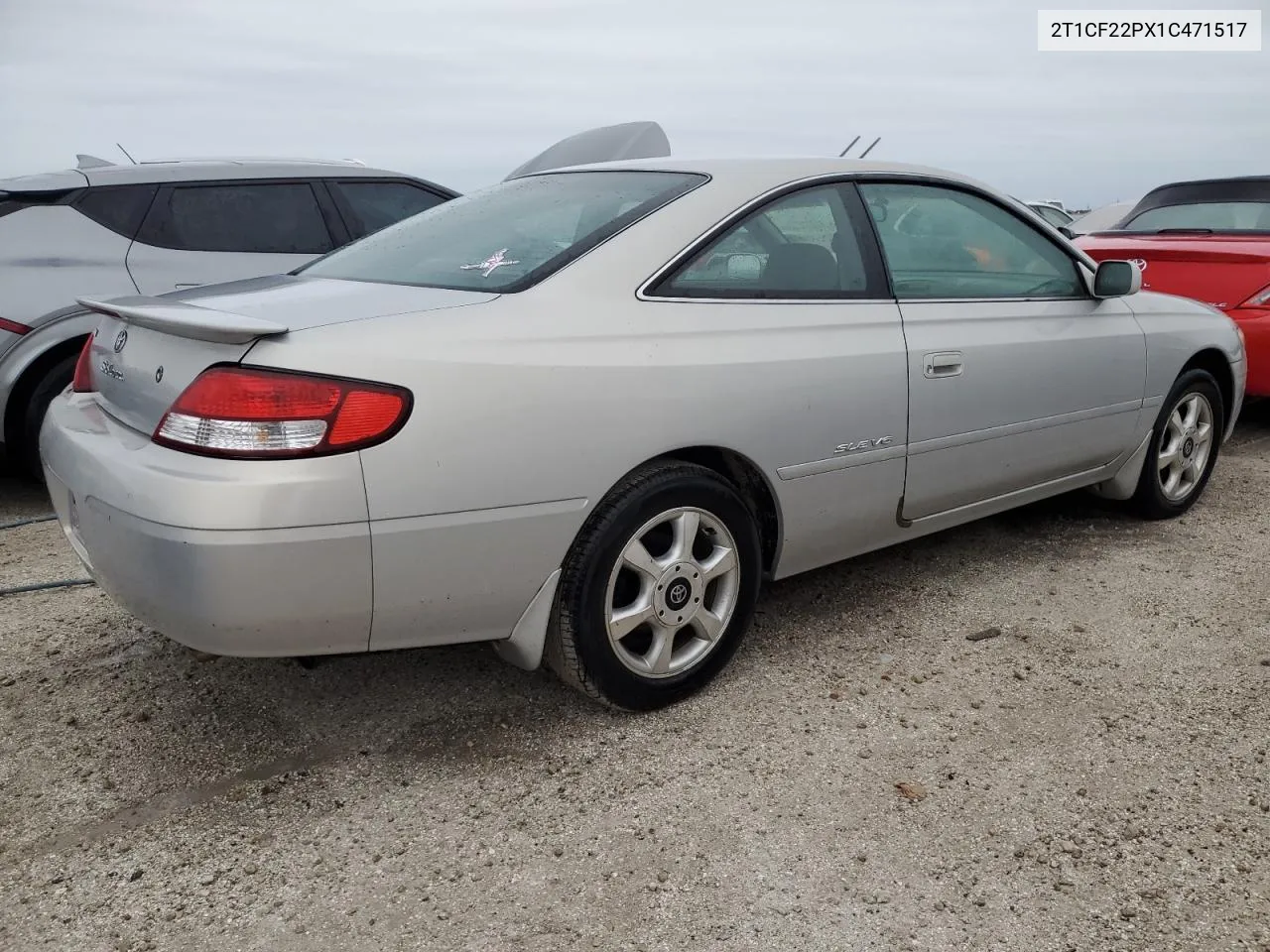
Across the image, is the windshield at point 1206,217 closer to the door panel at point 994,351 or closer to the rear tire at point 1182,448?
the rear tire at point 1182,448

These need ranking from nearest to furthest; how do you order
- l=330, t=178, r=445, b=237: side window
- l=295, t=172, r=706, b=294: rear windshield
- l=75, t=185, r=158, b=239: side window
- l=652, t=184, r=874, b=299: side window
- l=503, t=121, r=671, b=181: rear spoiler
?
l=295, t=172, r=706, b=294: rear windshield
l=652, t=184, r=874, b=299: side window
l=75, t=185, r=158, b=239: side window
l=330, t=178, r=445, b=237: side window
l=503, t=121, r=671, b=181: rear spoiler

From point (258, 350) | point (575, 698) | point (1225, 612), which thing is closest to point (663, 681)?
point (575, 698)

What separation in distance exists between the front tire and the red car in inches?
155

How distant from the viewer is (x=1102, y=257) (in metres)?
5.84

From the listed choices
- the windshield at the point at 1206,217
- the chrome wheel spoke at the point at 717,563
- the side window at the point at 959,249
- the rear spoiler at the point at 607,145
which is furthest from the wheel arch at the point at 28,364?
the windshield at the point at 1206,217

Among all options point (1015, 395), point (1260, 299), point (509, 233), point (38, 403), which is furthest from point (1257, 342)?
point (38, 403)

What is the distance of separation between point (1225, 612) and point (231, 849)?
294 cm

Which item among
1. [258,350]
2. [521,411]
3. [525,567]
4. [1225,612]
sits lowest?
[1225,612]

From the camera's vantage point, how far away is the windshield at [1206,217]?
20.7ft

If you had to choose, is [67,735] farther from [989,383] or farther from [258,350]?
[989,383]

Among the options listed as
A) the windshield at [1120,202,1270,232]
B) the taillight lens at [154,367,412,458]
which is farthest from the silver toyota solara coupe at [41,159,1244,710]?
the windshield at [1120,202,1270,232]

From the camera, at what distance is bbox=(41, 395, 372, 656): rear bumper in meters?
2.05

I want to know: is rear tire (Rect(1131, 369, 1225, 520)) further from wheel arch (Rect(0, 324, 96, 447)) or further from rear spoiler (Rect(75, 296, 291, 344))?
wheel arch (Rect(0, 324, 96, 447))

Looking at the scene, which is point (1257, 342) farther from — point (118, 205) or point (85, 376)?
point (118, 205)
